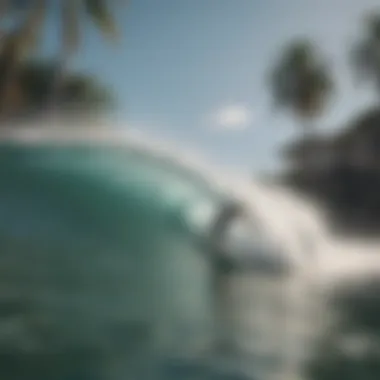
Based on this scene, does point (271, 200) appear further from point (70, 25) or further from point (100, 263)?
point (70, 25)

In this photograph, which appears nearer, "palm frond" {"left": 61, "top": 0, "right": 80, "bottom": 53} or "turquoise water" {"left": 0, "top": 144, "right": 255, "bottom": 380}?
"turquoise water" {"left": 0, "top": 144, "right": 255, "bottom": 380}

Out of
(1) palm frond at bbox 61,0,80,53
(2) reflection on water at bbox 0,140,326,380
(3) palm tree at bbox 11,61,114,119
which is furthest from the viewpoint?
(1) palm frond at bbox 61,0,80,53

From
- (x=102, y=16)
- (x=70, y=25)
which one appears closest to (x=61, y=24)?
(x=70, y=25)

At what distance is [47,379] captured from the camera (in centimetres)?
249

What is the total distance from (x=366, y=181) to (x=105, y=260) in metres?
1.21

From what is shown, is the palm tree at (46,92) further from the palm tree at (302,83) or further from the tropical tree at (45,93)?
the palm tree at (302,83)

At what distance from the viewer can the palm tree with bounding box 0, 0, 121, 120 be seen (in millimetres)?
3506

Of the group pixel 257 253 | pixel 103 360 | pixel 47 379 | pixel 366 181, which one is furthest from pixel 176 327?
pixel 366 181

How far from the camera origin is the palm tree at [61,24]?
351cm

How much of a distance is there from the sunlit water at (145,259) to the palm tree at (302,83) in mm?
394

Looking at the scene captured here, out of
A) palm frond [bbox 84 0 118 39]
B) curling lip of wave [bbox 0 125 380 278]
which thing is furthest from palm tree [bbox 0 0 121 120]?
curling lip of wave [bbox 0 125 380 278]

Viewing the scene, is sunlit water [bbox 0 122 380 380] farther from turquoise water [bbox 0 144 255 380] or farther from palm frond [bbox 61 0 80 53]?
palm frond [bbox 61 0 80 53]

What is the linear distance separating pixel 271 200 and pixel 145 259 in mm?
611

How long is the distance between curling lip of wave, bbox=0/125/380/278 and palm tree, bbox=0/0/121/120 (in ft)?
0.62
